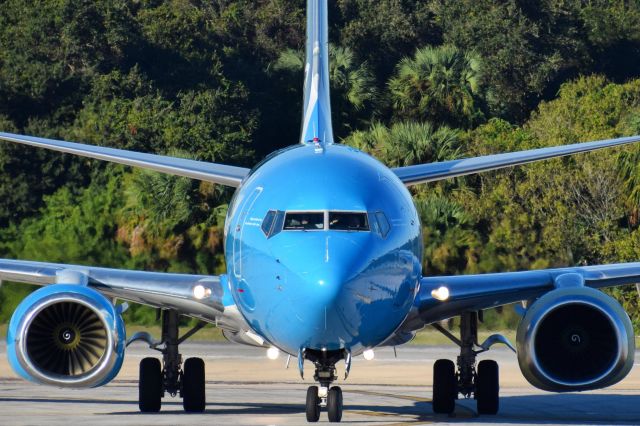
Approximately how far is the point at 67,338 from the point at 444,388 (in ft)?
17.0

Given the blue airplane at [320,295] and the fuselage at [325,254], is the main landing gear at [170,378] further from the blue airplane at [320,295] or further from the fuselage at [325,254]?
the fuselage at [325,254]

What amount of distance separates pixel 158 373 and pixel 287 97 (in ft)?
113

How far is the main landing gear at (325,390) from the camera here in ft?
51.3

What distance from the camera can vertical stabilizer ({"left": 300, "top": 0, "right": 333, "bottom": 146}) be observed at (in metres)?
19.3

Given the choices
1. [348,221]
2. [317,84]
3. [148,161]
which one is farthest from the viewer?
[317,84]

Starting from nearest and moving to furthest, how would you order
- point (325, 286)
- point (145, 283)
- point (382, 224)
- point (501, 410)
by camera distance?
point (325, 286) < point (382, 224) < point (145, 283) < point (501, 410)

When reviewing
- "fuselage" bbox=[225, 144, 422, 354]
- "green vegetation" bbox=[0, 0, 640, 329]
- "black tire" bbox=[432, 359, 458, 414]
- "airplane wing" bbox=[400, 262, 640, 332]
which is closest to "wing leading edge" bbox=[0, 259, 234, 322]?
"fuselage" bbox=[225, 144, 422, 354]

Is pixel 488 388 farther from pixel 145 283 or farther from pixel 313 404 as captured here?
pixel 145 283

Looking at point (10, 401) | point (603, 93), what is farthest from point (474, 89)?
point (10, 401)

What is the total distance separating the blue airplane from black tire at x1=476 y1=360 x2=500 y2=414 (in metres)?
0.02

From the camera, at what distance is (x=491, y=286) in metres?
17.9

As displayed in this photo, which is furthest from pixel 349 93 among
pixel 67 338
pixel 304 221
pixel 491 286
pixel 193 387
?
pixel 304 221

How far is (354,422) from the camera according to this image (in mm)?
16922

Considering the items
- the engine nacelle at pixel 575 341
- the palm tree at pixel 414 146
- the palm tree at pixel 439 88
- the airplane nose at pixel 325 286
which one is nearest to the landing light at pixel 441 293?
the engine nacelle at pixel 575 341
